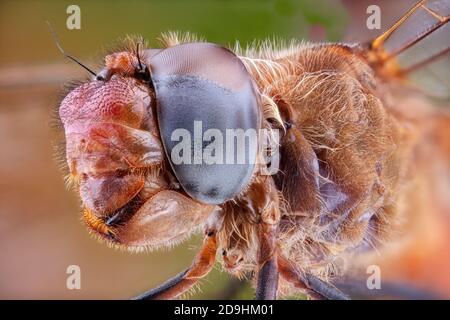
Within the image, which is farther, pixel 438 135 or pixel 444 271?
pixel 444 271

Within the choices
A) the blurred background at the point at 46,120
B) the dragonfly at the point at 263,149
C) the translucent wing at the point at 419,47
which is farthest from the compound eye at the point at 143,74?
the blurred background at the point at 46,120

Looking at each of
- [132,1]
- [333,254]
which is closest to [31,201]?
[132,1]

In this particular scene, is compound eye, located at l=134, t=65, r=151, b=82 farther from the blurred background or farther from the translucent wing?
the blurred background

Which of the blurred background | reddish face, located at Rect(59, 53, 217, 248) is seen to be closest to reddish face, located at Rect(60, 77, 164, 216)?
reddish face, located at Rect(59, 53, 217, 248)

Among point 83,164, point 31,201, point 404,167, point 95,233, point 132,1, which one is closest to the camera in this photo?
point 83,164

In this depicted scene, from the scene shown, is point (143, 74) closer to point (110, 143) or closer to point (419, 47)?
point (110, 143)

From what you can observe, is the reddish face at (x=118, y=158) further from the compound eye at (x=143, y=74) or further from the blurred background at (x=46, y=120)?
the blurred background at (x=46, y=120)

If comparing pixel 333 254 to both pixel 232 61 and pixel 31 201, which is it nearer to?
pixel 232 61

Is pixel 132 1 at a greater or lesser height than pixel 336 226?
greater
